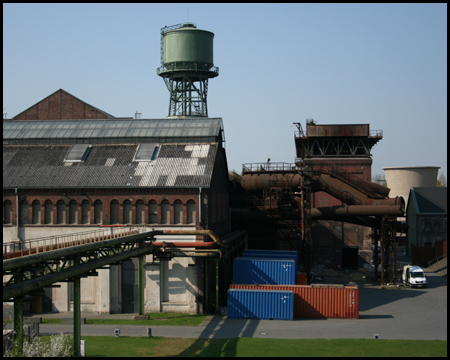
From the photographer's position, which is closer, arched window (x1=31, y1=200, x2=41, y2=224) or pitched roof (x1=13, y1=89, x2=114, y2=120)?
arched window (x1=31, y1=200, x2=41, y2=224)

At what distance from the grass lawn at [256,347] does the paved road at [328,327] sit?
132 centimetres

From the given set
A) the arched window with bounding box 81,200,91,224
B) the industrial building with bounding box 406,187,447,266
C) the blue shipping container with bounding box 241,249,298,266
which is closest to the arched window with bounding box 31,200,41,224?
the arched window with bounding box 81,200,91,224

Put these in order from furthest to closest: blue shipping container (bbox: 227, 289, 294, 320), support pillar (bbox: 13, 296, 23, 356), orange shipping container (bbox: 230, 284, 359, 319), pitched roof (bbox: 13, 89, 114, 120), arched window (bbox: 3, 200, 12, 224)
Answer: pitched roof (bbox: 13, 89, 114, 120), arched window (bbox: 3, 200, 12, 224), orange shipping container (bbox: 230, 284, 359, 319), blue shipping container (bbox: 227, 289, 294, 320), support pillar (bbox: 13, 296, 23, 356)

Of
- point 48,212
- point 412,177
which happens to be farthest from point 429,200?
point 48,212

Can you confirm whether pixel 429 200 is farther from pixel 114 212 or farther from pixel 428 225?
pixel 114 212

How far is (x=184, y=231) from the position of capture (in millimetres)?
35812

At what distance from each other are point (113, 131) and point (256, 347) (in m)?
22.3

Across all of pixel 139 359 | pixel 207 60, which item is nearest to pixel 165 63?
pixel 207 60

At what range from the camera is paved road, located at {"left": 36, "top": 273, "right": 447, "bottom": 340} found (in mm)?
30703

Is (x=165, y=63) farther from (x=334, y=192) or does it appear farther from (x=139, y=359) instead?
(x=139, y=359)

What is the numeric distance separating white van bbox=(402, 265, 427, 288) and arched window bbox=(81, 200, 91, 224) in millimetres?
25724

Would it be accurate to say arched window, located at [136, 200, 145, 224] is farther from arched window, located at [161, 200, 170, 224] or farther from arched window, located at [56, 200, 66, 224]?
arched window, located at [56, 200, 66, 224]

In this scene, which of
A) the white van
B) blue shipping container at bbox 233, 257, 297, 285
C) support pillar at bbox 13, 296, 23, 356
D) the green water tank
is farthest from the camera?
the green water tank

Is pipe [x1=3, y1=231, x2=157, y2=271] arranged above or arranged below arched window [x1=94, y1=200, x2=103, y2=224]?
below
